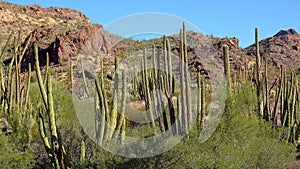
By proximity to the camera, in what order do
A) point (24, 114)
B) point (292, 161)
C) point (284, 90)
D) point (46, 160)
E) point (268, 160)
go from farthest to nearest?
1. point (284, 90)
2. point (292, 161)
3. point (24, 114)
4. point (268, 160)
5. point (46, 160)

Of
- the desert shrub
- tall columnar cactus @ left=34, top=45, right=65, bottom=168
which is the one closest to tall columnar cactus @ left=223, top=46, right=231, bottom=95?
tall columnar cactus @ left=34, top=45, right=65, bottom=168

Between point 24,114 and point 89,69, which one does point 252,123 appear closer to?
point 24,114

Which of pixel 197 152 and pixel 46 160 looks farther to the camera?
pixel 46 160

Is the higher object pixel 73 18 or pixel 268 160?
pixel 73 18

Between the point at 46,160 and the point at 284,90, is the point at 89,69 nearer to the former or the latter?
the point at 284,90

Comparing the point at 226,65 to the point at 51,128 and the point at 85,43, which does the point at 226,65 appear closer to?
the point at 51,128

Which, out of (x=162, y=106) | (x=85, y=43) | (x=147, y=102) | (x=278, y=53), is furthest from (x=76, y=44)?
(x=278, y=53)

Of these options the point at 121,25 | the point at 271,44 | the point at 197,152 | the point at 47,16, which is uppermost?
the point at 47,16

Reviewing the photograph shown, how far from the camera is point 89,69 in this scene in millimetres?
35969

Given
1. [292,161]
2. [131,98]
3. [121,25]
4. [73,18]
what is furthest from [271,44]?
[121,25]

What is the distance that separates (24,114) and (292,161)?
10628mm

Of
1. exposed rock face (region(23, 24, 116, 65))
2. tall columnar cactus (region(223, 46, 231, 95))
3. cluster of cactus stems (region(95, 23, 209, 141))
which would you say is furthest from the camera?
exposed rock face (region(23, 24, 116, 65))

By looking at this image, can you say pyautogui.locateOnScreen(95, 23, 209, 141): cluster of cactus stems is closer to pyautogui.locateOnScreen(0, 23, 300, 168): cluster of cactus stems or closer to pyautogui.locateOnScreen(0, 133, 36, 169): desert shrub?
pyautogui.locateOnScreen(0, 23, 300, 168): cluster of cactus stems

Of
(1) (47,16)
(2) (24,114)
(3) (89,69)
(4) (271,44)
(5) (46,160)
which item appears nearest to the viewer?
(5) (46,160)
